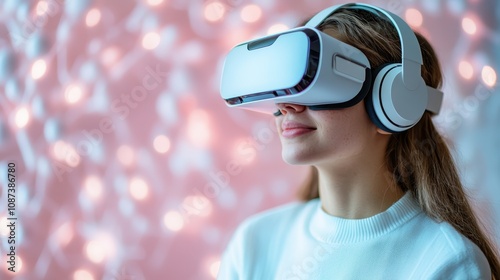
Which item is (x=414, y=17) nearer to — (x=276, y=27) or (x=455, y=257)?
(x=276, y=27)

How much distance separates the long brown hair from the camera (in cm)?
98

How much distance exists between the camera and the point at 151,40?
4.34ft

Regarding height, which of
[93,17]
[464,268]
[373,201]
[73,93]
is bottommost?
[464,268]

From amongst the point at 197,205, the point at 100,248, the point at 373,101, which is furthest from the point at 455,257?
the point at 100,248

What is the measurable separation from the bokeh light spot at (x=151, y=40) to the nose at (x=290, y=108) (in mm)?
476

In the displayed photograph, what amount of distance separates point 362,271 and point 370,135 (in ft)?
0.83

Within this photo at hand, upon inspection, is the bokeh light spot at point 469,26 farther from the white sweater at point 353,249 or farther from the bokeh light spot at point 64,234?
the bokeh light spot at point 64,234

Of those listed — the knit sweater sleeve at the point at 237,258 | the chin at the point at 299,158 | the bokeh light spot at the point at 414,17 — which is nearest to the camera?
the chin at the point at 299,158

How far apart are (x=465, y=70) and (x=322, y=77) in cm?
95

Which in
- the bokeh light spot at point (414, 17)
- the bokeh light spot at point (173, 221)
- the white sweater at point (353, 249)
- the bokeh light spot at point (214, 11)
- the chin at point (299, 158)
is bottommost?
the white sweater at point (353, 249)

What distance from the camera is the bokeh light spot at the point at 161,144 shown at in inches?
52.6

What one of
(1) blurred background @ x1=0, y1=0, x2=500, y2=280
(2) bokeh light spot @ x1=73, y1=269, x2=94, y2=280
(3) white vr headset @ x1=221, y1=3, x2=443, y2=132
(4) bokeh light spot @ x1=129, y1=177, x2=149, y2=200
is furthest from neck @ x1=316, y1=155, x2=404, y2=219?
(2) bokeh light spot @ x1=73, y1=269, x2=94, y2=280

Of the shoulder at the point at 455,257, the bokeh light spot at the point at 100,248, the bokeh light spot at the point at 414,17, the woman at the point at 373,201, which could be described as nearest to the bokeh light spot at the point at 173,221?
the bokeh light spot at the point at 100,248

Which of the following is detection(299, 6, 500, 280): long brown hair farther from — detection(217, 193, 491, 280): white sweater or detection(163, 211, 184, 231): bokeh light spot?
detection(163, 211, 184, 231): bokeh light spot
